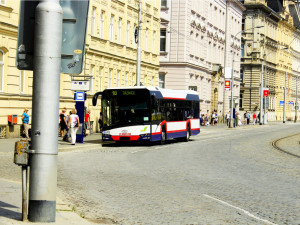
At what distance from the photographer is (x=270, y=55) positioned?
112m

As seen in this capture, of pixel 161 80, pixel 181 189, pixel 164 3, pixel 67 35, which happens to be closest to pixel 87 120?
pixel 161 80

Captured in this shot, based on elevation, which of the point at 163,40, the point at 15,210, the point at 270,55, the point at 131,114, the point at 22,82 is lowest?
the point at 15,210

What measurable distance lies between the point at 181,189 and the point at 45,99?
247 inches

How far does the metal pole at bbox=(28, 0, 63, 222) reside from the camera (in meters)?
8.12

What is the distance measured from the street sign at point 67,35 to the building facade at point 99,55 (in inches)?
913

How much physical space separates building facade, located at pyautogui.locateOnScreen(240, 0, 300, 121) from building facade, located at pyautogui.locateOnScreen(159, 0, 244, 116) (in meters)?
13.9

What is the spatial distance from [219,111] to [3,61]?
169 feet

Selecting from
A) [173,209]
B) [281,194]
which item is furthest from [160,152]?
[173,209]

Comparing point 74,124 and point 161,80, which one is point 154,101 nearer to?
point 74,124

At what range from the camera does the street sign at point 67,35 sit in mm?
8281

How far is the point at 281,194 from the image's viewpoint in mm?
13359

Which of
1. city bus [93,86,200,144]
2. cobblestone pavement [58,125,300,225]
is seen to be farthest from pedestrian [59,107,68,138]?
cobblestone pavement [58,125,300,225]

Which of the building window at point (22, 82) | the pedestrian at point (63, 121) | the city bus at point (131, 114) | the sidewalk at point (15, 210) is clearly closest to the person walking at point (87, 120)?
the pedestrian at point (63, 121)

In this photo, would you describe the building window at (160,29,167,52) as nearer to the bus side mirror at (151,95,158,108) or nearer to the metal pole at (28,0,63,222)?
the bus side mirror at (151,95,158,108)
